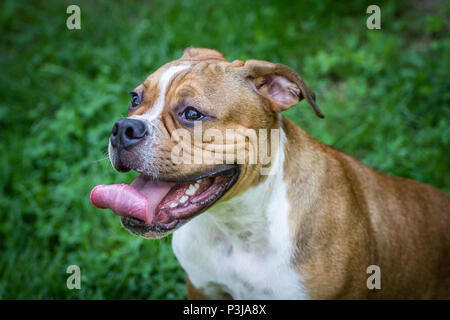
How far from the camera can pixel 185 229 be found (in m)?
3.25

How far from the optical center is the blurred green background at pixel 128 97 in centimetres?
438

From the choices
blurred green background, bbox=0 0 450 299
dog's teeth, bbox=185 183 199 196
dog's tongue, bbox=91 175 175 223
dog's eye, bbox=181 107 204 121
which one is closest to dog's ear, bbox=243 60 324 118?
dog's eye, bbox=181 107 204 121

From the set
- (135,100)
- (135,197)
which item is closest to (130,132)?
(135,197)

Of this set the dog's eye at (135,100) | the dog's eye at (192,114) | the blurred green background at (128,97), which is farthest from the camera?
the blurred green background at (128,97)

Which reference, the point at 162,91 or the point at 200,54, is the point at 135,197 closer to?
the point at 162,91

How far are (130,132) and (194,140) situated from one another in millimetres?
360

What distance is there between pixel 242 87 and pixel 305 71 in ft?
9.39

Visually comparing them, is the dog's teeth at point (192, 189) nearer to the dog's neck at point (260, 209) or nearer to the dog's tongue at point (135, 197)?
the dog's tongue at point (135, 197)

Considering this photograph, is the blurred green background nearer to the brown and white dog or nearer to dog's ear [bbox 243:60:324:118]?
the brown and white dog

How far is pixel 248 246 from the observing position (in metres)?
3.06

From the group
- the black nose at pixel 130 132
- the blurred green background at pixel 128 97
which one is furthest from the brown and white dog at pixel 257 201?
the blurred green background at pixel 128 97

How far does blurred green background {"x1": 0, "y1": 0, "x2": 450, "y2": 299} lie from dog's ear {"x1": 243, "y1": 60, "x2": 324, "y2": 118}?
184cm

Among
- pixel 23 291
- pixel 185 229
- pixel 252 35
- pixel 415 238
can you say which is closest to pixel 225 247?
pixel 185 229

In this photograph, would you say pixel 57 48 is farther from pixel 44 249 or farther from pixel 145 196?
pixel 145 196
